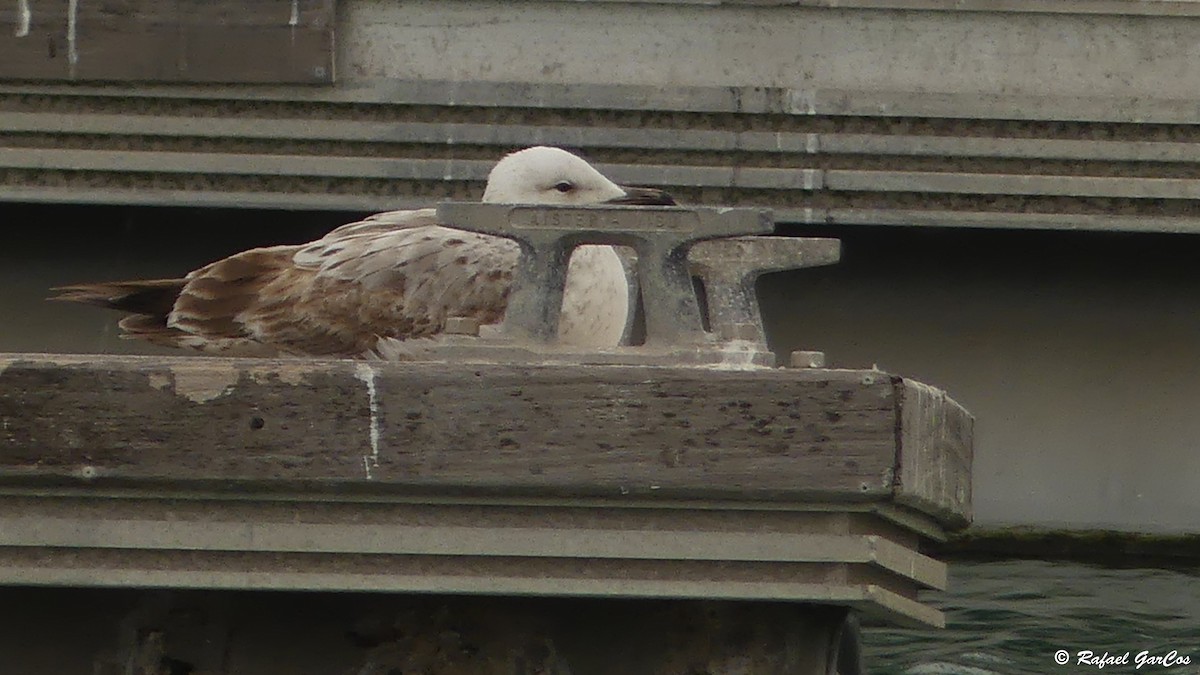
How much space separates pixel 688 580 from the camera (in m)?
4.27

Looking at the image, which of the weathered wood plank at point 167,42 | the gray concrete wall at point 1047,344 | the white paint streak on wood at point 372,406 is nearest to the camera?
the white paint streak on wood at point 372,406

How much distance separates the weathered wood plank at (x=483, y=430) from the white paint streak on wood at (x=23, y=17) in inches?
201

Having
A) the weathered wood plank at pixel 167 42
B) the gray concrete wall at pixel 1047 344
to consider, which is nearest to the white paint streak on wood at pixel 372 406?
the weathered wood plank at pixel 167 42

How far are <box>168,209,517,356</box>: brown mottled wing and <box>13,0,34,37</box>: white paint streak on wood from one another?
3.32 metres

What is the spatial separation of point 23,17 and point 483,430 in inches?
213

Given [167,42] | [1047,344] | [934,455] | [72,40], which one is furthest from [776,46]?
[934,455]

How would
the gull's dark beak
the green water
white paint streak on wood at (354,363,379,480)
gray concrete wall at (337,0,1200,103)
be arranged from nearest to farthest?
white paint streak on wood at (354,363,379,480)
the gull's dark beak
the green water
gray concrete wall at (337,0,1200,103)

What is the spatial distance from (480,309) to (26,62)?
418cm

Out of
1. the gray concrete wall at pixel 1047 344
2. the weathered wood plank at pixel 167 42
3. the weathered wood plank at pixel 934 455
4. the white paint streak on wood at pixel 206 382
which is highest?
the weathered wood plank at pixel 167 42

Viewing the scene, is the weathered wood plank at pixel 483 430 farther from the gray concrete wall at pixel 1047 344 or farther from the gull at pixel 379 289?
the gray concrete wall at pixel 1047 344

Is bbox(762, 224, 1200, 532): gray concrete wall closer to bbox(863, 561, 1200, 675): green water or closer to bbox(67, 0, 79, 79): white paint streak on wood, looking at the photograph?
bbox(863, 561, 1200, 675): green water

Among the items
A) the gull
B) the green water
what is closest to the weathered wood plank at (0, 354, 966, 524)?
the gull

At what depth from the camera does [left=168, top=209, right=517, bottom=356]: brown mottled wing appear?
5.51m

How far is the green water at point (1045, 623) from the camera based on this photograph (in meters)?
8.58
